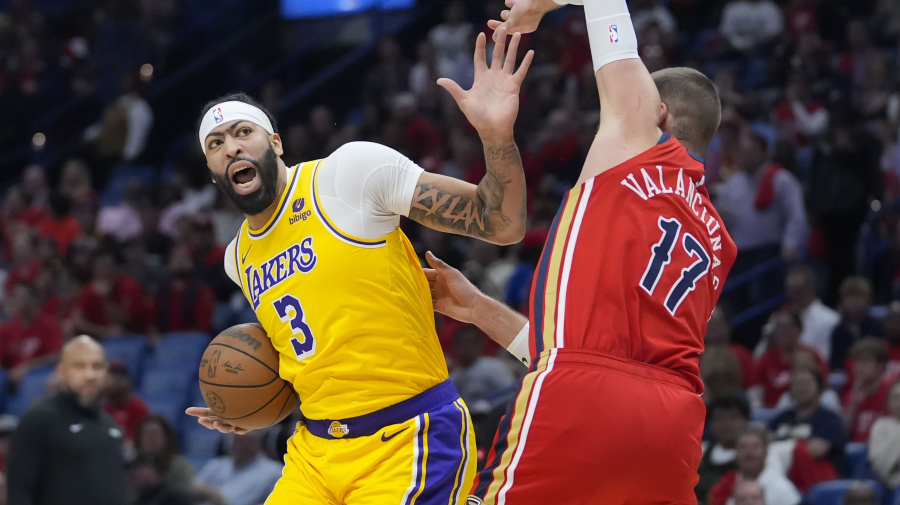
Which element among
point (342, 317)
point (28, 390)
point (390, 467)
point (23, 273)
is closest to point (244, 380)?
point (342, 317)

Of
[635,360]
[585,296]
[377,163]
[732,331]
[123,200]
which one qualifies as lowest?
[732,331]

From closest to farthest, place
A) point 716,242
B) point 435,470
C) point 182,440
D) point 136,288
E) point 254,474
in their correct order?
point 716,242
point 435,470
point 254,474
point 182,440
point 136,288

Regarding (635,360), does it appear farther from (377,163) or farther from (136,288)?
(136,288)

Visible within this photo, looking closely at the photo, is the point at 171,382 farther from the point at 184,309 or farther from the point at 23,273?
the point at 23,273

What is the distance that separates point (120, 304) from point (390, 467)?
28.5 feet

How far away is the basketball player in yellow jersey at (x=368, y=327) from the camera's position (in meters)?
4.27

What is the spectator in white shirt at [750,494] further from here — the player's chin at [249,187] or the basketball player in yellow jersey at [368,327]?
the player's chin at [249,187]

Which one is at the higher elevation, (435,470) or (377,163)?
(377,163)

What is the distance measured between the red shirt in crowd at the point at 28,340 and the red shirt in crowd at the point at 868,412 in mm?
7620

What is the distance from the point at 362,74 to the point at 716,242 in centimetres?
1299

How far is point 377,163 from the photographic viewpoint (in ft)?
14.3

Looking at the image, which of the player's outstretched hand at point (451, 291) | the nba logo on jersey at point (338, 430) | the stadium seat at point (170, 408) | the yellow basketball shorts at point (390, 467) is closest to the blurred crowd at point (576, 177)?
the stadium seat at point (170, 408)

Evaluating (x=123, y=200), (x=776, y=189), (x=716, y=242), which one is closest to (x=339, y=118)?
(x=123, y=200)

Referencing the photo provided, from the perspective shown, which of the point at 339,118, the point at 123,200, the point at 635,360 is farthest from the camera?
the point at 339,118
